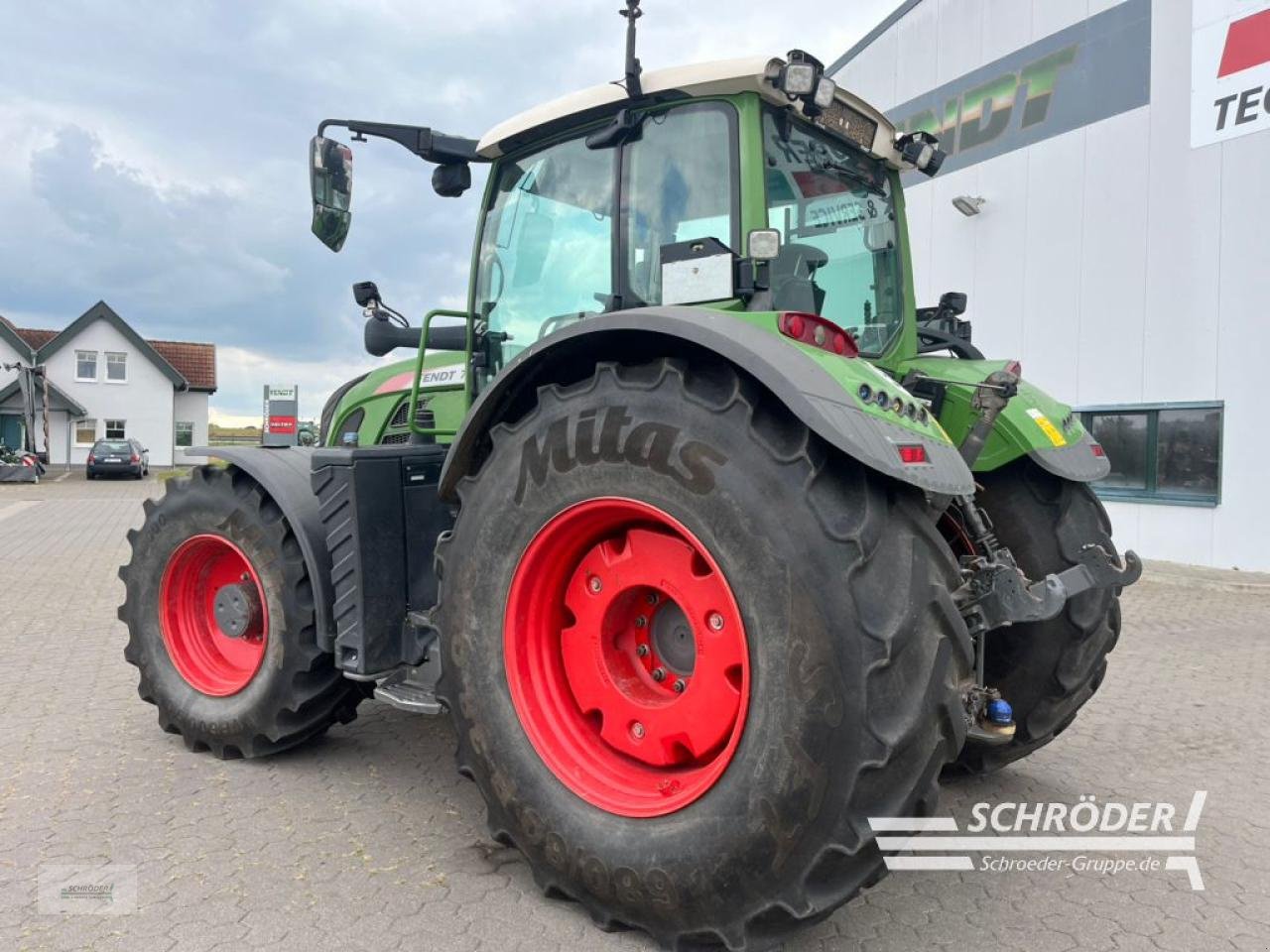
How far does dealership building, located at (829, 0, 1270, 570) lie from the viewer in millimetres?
9859

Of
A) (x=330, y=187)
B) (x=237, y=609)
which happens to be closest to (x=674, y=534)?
(x=330, y=187)

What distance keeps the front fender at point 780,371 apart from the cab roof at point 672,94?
2.83 ft

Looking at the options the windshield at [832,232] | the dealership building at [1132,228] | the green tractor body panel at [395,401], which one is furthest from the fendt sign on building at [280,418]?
the dealership building at [1132,228]

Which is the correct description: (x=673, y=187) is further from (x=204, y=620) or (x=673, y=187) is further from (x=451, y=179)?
(x=204, y=620)

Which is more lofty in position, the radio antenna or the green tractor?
the radio antenna

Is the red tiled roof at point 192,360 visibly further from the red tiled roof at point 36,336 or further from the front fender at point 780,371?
the front fender at point 780,371

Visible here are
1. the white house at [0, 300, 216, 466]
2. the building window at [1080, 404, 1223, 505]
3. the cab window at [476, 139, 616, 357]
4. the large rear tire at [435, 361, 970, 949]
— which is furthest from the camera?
the white house at [0, 300, 216, 466]

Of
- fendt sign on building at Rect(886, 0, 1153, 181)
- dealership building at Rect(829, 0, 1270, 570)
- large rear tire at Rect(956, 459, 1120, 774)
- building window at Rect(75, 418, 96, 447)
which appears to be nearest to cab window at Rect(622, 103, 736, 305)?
large rear tire at Rect(956, 459, 1120, 774)

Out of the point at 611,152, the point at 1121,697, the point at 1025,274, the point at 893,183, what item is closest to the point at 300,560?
the point at 611,152

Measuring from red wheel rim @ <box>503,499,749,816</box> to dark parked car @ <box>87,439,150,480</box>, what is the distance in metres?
32.7

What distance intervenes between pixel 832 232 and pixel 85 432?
42.1m

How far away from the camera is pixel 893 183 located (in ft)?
12.6

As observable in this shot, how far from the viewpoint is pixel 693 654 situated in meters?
2.55

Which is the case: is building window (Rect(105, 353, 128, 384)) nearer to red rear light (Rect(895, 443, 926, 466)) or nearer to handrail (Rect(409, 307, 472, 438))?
handrail (Rect(409, 307, 472, 438))
